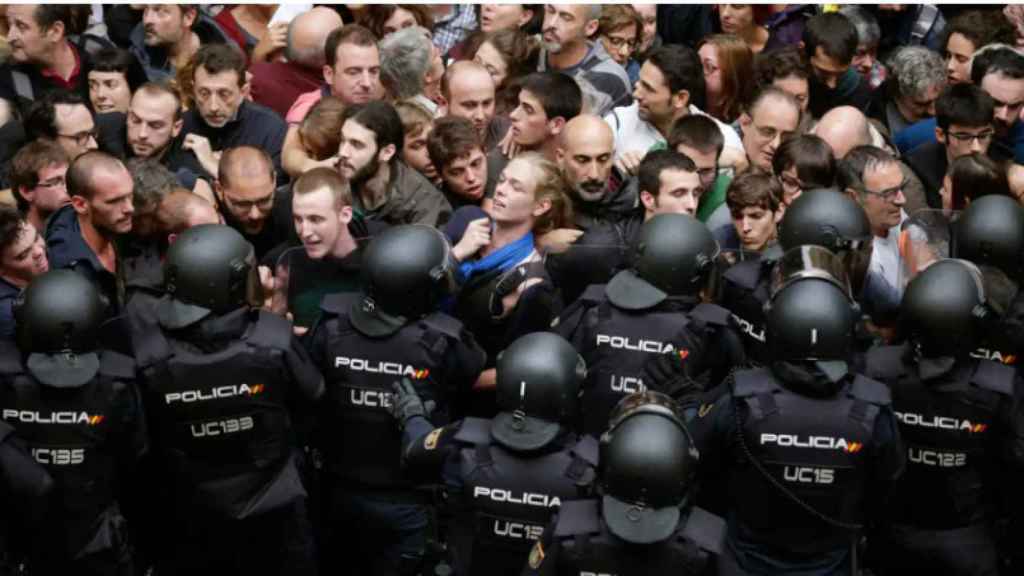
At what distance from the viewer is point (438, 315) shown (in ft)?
20.8

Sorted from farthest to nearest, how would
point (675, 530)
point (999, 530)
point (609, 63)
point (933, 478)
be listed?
point (609, 63) → point (999, 530) → point (933, 478) → point (675, 530)

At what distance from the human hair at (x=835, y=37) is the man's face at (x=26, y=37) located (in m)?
4.71

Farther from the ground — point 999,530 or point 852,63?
point 852,63

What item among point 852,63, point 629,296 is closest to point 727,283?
point 629,296

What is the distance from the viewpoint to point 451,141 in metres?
7.71

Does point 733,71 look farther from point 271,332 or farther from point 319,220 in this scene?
point 271,332

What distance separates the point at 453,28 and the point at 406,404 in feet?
16.2

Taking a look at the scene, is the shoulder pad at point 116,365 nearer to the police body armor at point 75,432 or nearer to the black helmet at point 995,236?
the police body armor at point 75,432

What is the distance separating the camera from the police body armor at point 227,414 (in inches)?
239

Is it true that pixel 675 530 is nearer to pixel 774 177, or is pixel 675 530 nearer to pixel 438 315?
pixel 438 315

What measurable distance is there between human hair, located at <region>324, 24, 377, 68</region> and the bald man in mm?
582

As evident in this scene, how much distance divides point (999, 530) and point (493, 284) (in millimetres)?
2459

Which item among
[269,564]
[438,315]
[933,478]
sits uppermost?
[438,315]

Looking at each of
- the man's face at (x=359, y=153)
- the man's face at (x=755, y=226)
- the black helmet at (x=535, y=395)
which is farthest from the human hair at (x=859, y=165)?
the black helmet at (x=535, y=395)
